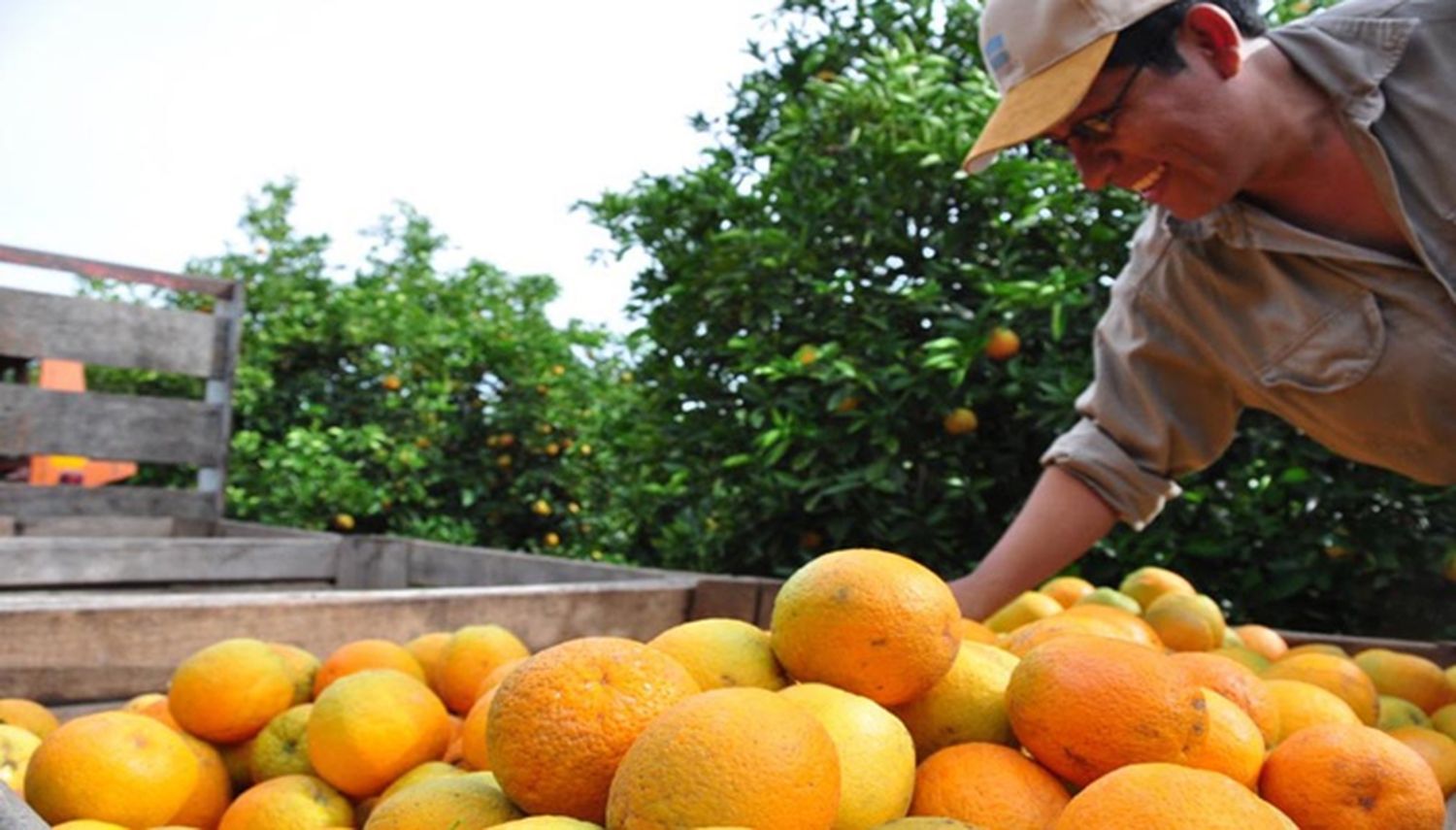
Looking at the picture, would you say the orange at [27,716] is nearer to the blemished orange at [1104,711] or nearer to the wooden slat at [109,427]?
the blemished orange at [1104,711]

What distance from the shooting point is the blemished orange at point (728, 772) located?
866 mm

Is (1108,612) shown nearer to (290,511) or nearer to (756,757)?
(756,757)

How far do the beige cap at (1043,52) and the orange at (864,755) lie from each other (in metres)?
1.15

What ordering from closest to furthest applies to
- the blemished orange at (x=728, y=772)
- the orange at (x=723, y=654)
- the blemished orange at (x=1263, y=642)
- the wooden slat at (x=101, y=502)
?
the blemished orange at (x=728, y=772) → the orange at (x=723, y=654) → the blemished orange at (x=1263, y=642) → the wooden slat at (x=101, y=502)

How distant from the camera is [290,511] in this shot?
6.59 m

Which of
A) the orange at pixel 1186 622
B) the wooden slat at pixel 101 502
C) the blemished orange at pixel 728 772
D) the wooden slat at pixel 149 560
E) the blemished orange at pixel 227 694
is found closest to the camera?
the blemished orange at pixel 728 772

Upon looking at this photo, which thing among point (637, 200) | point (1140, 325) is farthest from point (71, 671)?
point (637, 200)

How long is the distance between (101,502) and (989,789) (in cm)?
494

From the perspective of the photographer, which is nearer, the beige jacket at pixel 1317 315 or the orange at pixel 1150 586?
the beige jacket at pixel 1317 315

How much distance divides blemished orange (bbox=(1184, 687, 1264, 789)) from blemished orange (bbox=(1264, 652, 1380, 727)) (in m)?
0.47

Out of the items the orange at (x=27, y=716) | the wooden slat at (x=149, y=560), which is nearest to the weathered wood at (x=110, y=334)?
the wooden slat at (x=149, y=560)

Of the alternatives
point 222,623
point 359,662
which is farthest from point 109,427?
point 359,662

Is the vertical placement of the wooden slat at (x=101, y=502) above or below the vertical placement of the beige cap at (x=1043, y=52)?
below

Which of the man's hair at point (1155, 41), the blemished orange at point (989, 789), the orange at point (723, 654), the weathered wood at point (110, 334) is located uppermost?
the man's hair at point (1155, 41)
